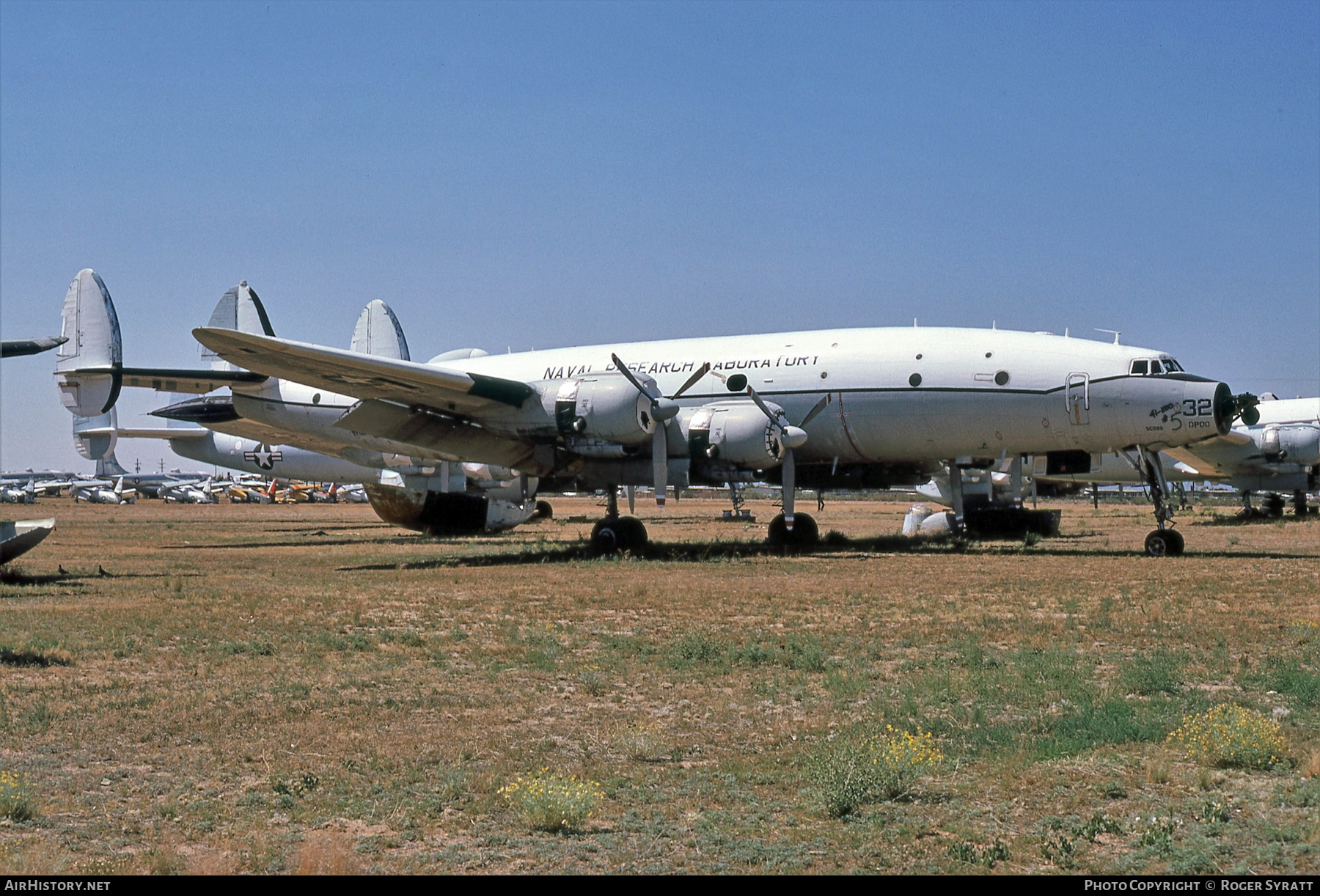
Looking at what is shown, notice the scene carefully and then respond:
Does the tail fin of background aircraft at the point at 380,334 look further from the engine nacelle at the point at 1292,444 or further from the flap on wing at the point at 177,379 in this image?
the engine nacelle at the point at 1292,444

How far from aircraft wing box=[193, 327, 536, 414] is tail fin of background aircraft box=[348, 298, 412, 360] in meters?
12.2

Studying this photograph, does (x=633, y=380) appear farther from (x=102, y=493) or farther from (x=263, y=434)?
(x=102, y=493)

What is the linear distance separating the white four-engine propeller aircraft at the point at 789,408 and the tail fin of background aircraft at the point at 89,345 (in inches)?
2.4

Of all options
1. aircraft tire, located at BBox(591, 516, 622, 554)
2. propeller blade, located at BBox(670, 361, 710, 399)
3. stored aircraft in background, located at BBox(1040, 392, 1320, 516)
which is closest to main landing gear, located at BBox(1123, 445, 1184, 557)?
propeller blade, located at BBox(670, 361, 710, 399)

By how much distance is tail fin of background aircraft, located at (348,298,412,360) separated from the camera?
114 ft

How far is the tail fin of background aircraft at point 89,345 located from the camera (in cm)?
2284

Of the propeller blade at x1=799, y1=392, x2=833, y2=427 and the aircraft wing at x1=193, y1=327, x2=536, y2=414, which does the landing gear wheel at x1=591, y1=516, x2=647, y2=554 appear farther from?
the propeller blade at x1=799, y1=392, x2=833, y2=427

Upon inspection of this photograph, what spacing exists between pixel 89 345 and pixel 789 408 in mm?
14163

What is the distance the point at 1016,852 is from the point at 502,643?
7.13 metres

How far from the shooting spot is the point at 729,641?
38.1ft

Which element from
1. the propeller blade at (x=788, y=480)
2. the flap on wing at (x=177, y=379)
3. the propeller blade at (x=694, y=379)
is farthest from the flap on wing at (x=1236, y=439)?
the flap on wing at (x=177, y=379)
